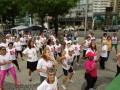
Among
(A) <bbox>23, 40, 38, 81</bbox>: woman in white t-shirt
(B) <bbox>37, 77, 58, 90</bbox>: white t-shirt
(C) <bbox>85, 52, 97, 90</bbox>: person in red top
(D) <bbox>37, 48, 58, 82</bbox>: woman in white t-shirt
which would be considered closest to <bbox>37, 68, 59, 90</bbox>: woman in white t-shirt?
(B) <bbox>37, 77, 58, 90</bbox>: white t-shirt

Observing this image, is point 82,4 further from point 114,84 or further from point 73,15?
point 114,84

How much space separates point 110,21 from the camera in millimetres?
79062

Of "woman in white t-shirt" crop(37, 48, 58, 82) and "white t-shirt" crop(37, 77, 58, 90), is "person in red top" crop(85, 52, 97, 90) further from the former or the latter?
"white t-shirt" crop(37, 77, 58, 90)

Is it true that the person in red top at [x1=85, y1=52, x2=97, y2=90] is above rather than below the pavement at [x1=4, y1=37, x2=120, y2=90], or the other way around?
above

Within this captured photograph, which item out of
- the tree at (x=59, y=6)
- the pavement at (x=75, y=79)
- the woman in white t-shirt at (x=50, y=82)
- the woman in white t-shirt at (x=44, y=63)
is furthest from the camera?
the tree at (x=59, y=6)

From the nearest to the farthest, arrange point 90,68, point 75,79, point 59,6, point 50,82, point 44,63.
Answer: point 50,82 → point 44,63 → point 90,68 → point 75,79 → point 59,6

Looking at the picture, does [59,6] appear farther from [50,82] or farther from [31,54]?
[50,82]

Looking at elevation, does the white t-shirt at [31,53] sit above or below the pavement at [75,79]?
above

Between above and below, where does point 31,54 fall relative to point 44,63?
below

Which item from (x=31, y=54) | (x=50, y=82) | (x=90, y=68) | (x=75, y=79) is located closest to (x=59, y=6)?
(x=75, y=79)

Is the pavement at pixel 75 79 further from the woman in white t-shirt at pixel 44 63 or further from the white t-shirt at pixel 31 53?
the woman in white t-shirt at pixel 44 63

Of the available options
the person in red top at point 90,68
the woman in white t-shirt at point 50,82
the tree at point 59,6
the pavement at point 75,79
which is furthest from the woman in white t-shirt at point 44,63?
the tree at point 59,6

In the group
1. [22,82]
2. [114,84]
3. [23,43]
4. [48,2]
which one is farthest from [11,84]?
[48,2]

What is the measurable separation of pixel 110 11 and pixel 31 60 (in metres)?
76.5
